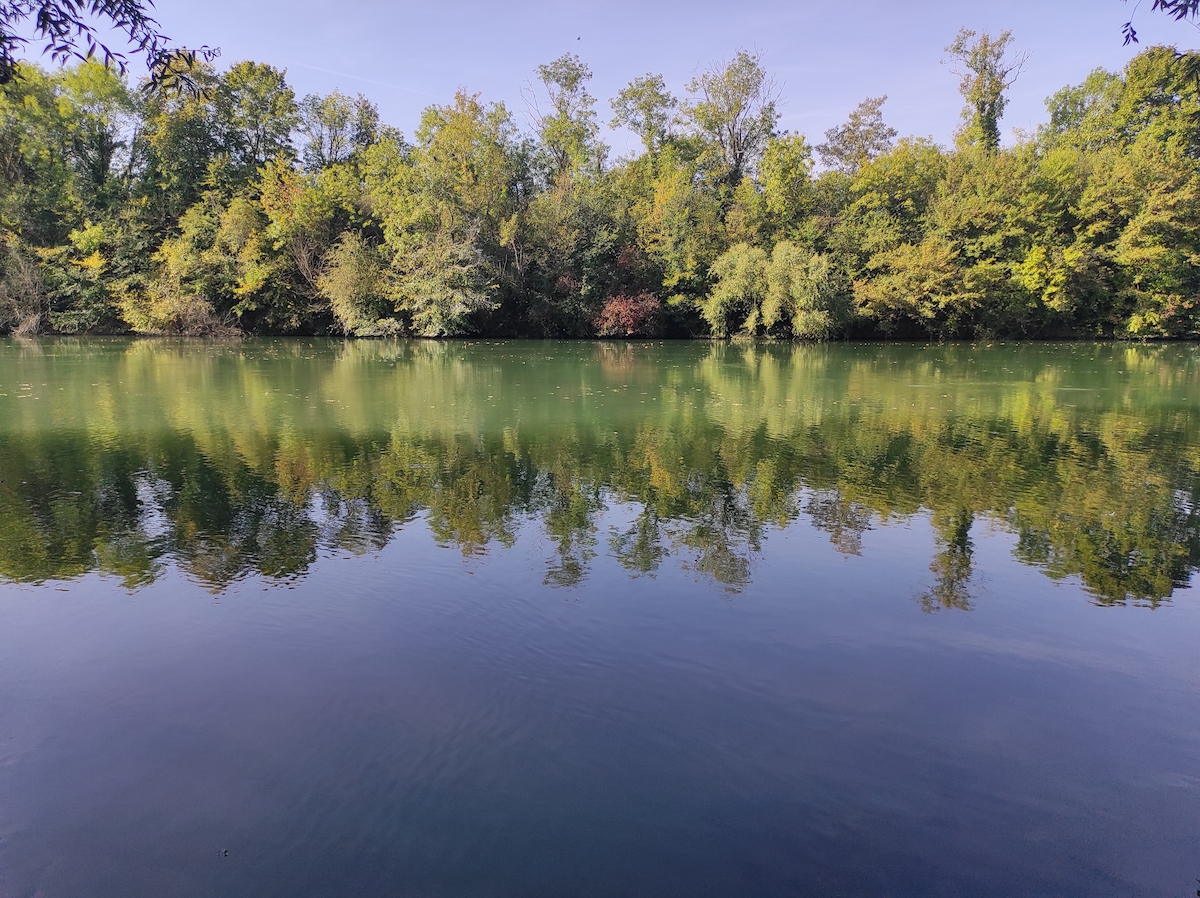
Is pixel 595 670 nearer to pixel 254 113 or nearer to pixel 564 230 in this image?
pixel 564 230

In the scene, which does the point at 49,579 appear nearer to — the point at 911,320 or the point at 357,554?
the point at 357,554

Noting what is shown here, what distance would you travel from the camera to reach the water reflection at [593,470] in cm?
731

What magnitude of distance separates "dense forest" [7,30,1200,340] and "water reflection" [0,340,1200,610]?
18.2 meters

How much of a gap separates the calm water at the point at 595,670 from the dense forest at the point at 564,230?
27.6 m

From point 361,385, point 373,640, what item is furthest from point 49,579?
point 361,385

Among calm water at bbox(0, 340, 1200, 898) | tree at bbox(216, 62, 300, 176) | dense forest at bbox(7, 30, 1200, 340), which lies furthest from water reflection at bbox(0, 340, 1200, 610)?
tree at bbox(216, 62, 300, 176)

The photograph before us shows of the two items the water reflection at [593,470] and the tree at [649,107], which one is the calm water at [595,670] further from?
the tree at [649,107]

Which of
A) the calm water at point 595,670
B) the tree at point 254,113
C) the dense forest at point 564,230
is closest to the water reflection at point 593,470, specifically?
the calm water at point 595,670

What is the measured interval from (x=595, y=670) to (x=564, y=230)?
124 feet

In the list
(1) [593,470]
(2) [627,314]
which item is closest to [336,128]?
(2) [627,314]

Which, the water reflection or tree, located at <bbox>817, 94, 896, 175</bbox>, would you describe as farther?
tree, located at <bbox>817, 94, 896, 175</bbox>

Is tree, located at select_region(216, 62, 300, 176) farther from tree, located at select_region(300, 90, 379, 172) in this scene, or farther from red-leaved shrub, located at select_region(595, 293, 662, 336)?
red-leaved shrub, located at select_region(595, 293, 662, 336)

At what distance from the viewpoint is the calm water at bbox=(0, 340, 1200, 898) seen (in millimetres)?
3373

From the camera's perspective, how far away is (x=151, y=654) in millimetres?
5148
